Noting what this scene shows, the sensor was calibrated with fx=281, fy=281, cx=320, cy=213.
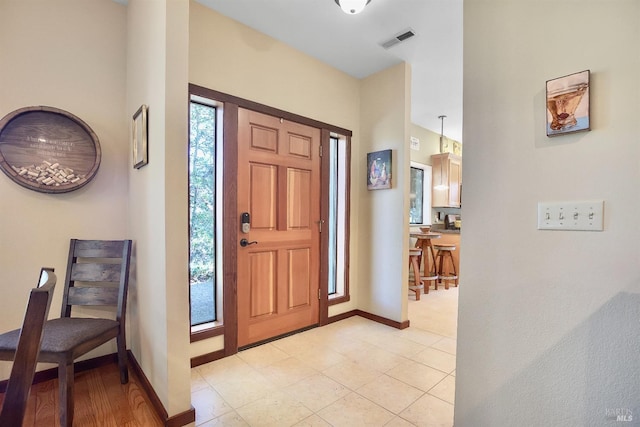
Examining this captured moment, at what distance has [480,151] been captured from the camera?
1.32m

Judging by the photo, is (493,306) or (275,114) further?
(275,114)

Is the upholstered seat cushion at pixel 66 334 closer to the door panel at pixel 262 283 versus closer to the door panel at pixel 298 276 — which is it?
the door panel at pixel 262 283

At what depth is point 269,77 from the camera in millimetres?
2578

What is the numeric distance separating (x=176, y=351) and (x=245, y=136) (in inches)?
66.2

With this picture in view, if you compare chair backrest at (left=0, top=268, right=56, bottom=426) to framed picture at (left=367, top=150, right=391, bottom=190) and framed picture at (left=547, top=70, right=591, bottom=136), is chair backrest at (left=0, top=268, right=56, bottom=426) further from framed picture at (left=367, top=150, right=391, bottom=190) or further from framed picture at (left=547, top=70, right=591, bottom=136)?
framed picture at (left=367, top=150, right=391, bottom=190)

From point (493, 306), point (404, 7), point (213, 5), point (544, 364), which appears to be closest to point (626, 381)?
point (544, 364)

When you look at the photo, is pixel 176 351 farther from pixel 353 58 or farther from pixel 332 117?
pixel 353 58

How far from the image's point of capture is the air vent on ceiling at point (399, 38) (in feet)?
7.99

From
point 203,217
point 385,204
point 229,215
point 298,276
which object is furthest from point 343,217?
point 203,217

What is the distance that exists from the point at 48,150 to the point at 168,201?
47.1 inches

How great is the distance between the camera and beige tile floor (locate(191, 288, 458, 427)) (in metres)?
1.63

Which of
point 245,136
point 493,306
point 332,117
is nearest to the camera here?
point 493,306

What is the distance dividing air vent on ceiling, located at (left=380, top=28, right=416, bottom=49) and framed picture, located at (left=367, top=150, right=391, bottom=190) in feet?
3.28

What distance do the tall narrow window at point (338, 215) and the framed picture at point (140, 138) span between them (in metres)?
1.90
